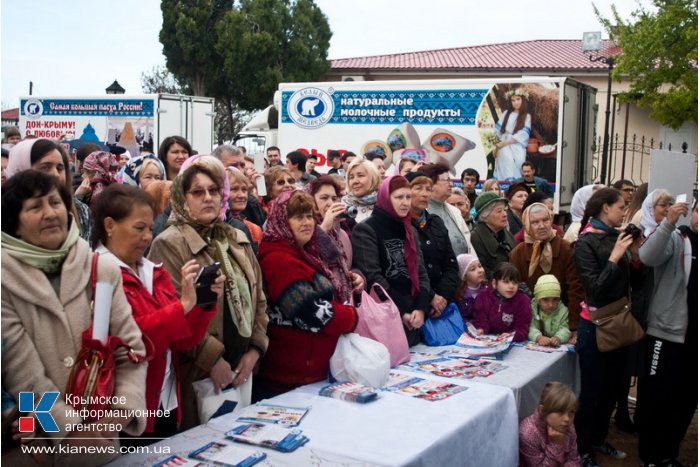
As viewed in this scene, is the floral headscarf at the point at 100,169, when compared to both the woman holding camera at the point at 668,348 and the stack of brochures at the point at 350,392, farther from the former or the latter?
the woman holding camera at the point at 668,348

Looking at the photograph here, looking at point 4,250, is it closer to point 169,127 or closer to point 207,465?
point 207,465

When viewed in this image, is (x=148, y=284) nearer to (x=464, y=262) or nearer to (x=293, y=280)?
(x=293, y=280)

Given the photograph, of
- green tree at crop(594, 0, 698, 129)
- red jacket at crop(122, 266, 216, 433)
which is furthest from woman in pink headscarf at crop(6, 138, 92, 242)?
green tree at crop(594, 0, 698, 129)

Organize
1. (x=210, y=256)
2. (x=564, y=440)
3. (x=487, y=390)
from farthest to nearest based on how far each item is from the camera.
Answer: (x=564, y=440) < (x=487, y=390) < (x=210, y=256)

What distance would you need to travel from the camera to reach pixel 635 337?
5.20 m

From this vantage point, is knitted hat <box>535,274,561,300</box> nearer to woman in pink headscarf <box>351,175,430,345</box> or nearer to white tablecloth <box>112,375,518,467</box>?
woman in pink headscarf <box>351,175,430,345</box>

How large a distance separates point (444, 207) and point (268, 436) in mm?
3745

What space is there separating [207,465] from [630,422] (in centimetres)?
450

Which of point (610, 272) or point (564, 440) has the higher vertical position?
point (610, 272)

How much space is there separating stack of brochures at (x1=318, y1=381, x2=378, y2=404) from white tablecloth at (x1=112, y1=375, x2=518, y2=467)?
0.04m

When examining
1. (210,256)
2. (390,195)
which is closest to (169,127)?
(390,195)

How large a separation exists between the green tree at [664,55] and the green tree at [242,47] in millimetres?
17898

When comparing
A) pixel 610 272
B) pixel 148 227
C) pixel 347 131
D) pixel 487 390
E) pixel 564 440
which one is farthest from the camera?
pixel 347 131

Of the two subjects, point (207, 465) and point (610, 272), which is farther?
point (610, 272)
